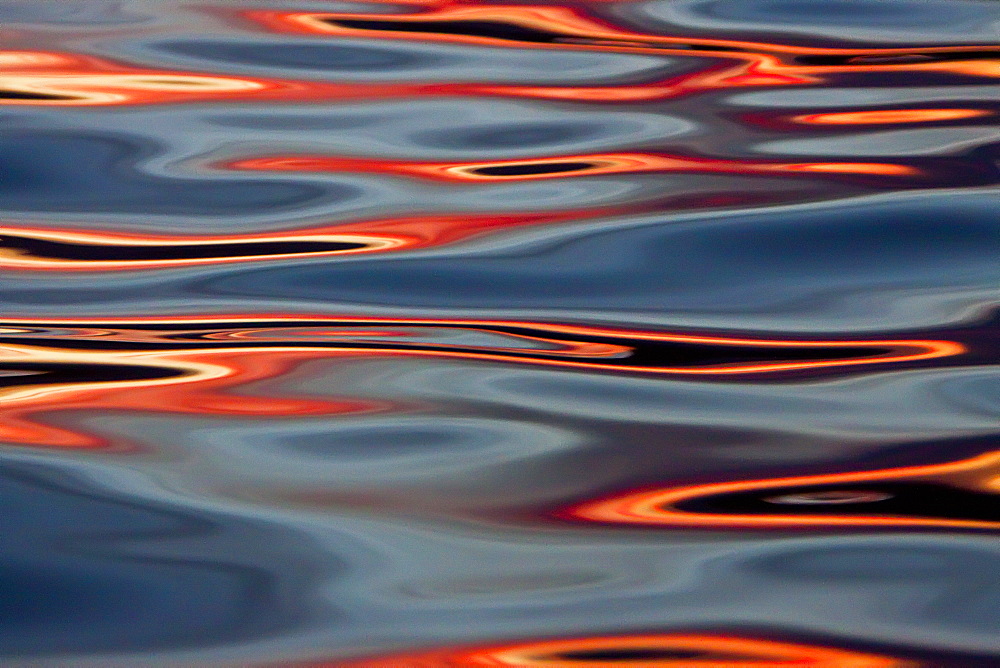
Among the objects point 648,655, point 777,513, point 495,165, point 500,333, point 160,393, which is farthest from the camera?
point 495,165

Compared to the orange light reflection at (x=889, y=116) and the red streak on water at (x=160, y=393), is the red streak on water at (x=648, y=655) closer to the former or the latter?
the red streak on water at (x=160, y=393)

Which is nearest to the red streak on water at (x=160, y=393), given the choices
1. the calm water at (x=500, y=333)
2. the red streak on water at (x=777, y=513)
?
the calm water at (x=500, y=333)

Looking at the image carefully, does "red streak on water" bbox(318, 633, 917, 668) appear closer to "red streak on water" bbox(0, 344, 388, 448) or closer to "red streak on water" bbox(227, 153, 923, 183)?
"red streak on water" bbox(0, 344, 388, 448)

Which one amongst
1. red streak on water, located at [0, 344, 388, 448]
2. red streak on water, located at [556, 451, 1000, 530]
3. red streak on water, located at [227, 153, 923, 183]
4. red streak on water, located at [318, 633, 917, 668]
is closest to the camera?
red streak on water, located at [318, 633, 917, 668]

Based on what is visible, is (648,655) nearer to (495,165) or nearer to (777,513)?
(777,513)

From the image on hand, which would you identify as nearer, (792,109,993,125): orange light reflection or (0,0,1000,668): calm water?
(0,0,1000,668): calm water

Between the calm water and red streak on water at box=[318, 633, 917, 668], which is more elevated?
the calm water

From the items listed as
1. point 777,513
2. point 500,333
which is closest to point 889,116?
point 500,333

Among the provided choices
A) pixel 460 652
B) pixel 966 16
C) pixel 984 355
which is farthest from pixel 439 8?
pixel 460 652

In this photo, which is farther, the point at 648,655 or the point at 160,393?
the point at 160,393

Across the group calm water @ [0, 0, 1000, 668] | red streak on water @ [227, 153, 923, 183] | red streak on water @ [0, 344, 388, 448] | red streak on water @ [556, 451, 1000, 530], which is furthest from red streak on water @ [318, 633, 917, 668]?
red streak on water @ [227, 153, 923, 183]
